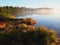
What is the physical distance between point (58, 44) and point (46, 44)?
1.01 meters

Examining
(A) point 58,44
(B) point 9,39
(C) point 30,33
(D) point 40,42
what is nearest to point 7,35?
(B) point 9,39

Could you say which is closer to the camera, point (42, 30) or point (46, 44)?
point (46, 44)

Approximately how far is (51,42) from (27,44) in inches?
41.0

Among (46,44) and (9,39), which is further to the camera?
(9,39)

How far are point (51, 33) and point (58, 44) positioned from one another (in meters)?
0.67

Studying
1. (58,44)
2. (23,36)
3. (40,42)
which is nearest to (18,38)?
(23,36)

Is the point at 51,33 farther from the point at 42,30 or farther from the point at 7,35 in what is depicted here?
the point at 7,35

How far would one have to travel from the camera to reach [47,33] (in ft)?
33.1

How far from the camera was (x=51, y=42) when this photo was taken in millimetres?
9852

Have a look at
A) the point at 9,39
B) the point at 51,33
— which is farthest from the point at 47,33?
the point at 9,39

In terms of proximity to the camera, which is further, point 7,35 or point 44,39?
point 7,35

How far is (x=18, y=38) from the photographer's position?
1015 centimetres

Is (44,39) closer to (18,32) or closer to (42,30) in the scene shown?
(42,30)

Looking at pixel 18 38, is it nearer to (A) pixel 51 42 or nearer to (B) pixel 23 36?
(B) pixel 23 36
